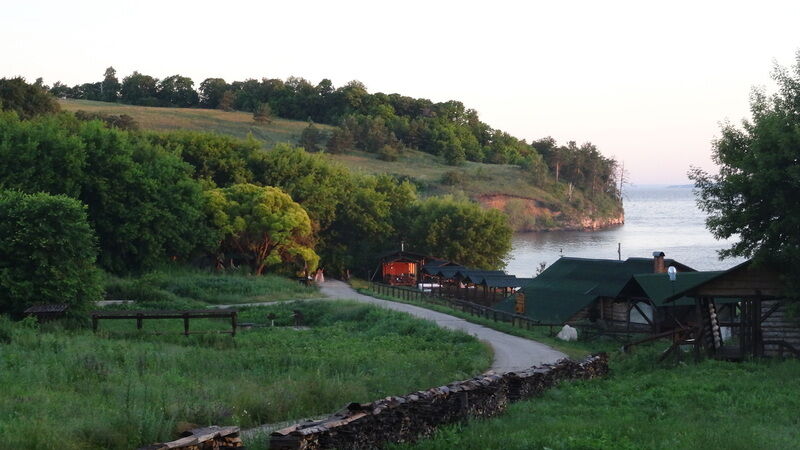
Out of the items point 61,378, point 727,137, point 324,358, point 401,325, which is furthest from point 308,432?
point 401,325

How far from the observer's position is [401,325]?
44406 millimetres

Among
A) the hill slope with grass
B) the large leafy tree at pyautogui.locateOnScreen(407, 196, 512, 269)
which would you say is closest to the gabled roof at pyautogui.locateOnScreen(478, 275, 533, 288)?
the large leafy tree at pyautogui.locateOnScreen(407, 196, 512, 269)

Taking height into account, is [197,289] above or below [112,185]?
below

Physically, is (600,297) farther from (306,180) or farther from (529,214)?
(529,214)

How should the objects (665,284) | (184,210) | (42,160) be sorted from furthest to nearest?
1. (184,210)
2. (42,160)
3. (665,284)

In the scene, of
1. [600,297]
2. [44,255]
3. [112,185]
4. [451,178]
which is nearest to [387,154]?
[451,178]

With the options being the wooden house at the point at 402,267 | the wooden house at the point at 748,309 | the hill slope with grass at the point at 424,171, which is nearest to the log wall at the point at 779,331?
the wooden house at the point at 748,309

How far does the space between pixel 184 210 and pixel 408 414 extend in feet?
194

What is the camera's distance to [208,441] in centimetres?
1401

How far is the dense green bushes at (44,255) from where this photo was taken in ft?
145

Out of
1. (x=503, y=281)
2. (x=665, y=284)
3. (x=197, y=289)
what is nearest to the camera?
(x=665, y=284)

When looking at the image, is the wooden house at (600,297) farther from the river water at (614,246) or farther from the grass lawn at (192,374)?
the river water at (614,246)

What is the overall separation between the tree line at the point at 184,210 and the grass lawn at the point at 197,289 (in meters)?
4.86

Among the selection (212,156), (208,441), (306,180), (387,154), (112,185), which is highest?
(212,156)
